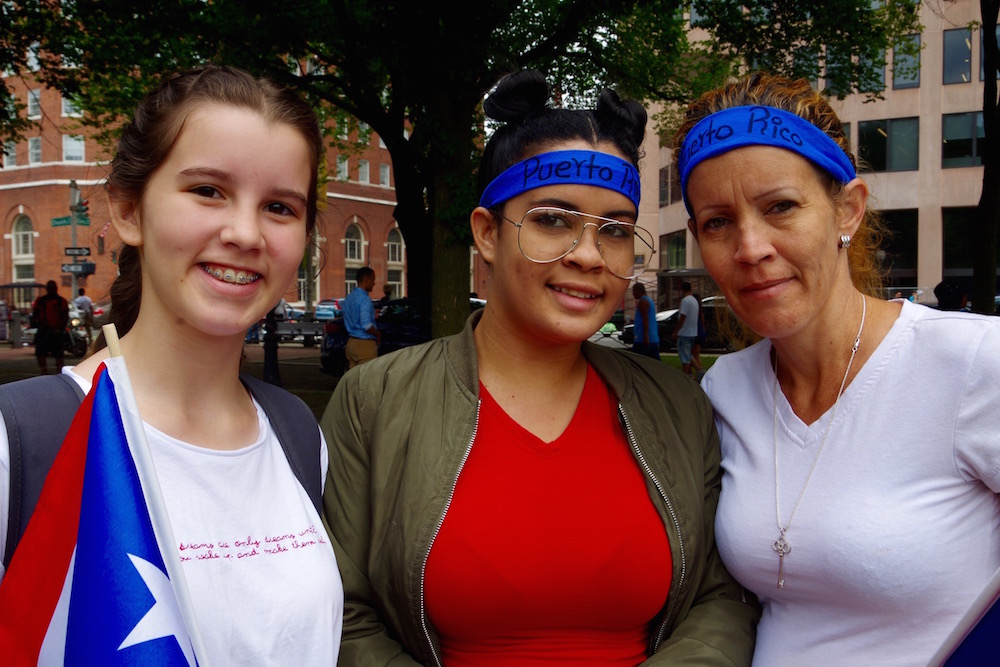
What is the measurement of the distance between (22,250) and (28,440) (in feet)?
161

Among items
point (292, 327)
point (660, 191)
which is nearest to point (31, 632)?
point (292, 327)

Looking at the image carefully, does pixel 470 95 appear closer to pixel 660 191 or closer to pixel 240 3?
pixel 240 3

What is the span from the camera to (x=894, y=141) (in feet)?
A: 107

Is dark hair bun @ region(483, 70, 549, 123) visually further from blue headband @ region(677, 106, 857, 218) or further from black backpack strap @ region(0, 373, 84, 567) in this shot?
black backpack strap @ region(0, 373, 84, 567)

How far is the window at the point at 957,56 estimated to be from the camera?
101 ft

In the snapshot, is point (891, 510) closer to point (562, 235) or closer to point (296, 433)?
point (562, 235)

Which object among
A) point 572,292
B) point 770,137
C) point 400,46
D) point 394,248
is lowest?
point 572,292

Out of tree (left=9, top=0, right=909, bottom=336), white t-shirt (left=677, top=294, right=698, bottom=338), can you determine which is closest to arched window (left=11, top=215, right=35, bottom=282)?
tree (left=9, top=0, right=909, bottom=336)

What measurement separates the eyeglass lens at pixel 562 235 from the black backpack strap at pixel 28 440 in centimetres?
116

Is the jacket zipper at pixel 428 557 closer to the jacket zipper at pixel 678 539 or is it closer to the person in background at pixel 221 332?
the person in background at pixel 221 332

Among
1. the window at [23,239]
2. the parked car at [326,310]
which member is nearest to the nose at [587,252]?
the parked car at [326,310]

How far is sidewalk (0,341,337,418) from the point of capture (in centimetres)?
1219

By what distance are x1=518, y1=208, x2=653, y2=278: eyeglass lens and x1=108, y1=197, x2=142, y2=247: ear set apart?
0.94m

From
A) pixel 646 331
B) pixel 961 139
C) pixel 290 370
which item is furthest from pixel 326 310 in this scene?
pixel 961 139
